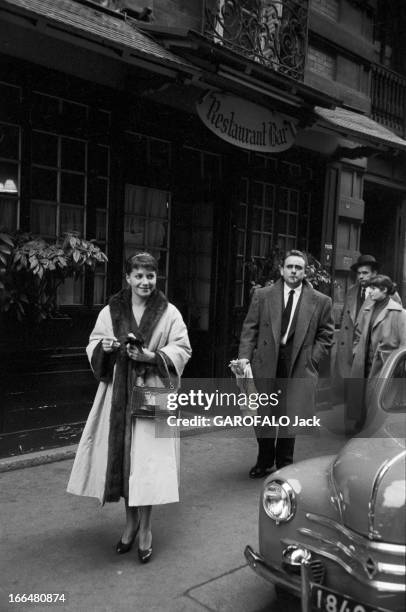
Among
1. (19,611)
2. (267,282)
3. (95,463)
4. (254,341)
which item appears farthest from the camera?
(267,282)

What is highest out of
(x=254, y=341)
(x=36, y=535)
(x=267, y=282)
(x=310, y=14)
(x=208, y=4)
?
(x=310, y=14)

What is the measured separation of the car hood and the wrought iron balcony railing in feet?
30.4

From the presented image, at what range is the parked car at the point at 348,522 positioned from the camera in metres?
2.62

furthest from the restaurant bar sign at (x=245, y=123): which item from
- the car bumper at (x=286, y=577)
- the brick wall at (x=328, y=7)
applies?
the car bumper at (x=286, y=577)

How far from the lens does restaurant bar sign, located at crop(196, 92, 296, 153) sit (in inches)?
268

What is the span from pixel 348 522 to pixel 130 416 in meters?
1.56

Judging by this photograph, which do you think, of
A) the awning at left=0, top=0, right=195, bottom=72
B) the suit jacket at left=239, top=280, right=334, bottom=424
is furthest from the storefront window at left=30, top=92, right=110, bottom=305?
the suit jacket at left=239, top=280, right=334, bottom=424

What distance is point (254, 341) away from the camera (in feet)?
18.0

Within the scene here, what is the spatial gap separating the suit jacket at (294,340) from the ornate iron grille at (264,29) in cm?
342

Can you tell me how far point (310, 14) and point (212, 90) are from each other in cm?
361

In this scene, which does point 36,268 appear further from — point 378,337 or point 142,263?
point 378,337

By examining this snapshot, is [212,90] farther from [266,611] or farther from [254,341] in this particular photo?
[266,611]

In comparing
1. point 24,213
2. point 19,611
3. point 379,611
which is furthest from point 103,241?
point 379,611

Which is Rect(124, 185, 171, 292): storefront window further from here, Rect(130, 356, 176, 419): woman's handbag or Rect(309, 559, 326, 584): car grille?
Rect(309, 559, 326, 584): car grille
